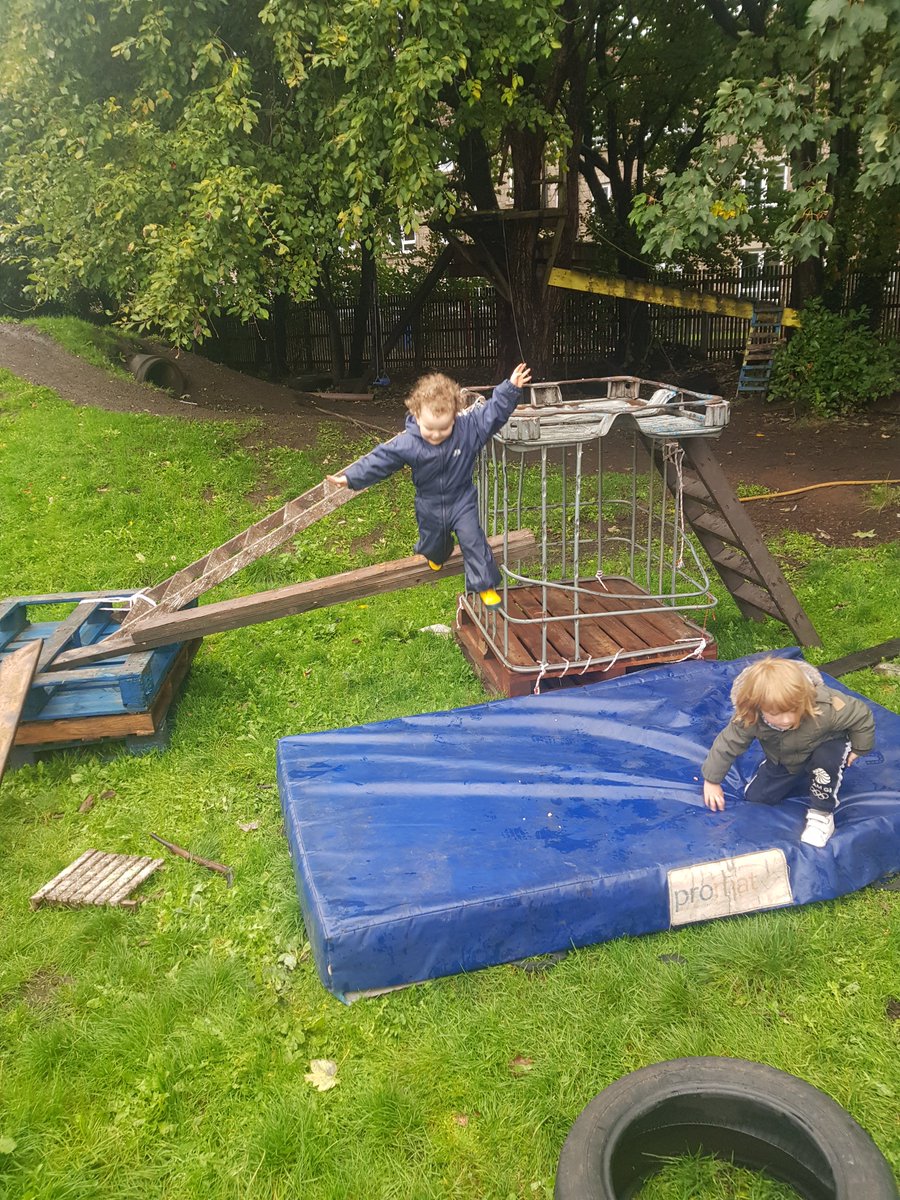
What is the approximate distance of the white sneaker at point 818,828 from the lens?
12.0 feet

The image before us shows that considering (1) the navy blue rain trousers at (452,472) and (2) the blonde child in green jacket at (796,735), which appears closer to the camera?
(2) the blonde child in green jacket at (796,735)

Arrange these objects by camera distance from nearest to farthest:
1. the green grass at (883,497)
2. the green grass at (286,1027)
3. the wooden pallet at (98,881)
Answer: the green grass at (286,1027)
the wooden pallet at (98,881)
the green grass at (883,497)

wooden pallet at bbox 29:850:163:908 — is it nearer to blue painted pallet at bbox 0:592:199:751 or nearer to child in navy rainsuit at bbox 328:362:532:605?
blue painted pallet at bbox 0:592:199:751

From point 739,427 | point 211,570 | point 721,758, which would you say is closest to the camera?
point 721,758

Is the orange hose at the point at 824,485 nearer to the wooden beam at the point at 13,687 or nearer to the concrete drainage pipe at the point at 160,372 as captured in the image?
the wooden beam at the point at 13,687

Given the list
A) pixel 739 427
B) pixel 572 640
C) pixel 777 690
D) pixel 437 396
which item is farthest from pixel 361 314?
pixel 777 690

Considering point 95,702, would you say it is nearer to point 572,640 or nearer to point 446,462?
point 446,462

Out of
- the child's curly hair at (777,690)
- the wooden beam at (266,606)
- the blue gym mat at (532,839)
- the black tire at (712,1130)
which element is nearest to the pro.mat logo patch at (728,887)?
the blue gym mat at (532,839)

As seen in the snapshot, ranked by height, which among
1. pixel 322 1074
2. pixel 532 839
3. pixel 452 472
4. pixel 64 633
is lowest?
pixel 322 1074

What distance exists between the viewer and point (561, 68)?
11.1 metres

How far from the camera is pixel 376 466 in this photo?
4793 millimetres

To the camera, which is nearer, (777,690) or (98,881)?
(777,690)

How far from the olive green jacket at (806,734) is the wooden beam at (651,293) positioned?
9.95 metres

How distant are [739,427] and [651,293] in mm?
2407
